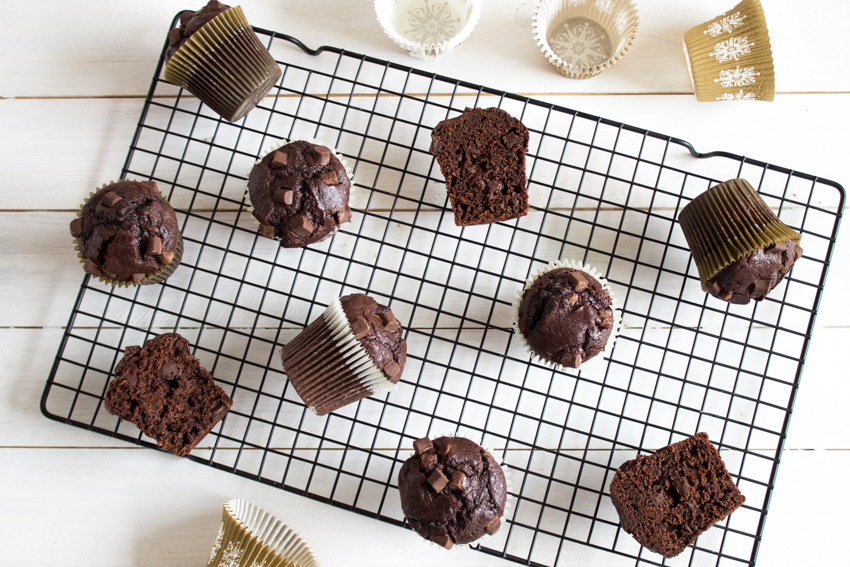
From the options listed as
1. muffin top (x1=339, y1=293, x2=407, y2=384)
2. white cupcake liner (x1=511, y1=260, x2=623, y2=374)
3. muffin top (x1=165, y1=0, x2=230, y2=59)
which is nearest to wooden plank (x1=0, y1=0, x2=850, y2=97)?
muffin top (x1=165, y1=0, x2=230, y2=59)

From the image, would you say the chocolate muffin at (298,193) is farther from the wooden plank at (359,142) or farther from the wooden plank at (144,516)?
the wooden plank at (144,516)

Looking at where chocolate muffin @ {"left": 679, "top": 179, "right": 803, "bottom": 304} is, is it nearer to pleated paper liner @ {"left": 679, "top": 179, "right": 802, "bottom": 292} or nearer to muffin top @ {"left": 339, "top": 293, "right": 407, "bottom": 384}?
pleated paper liner @ {"left": 679, "top": 179, "right": 802, "bottom": 292}

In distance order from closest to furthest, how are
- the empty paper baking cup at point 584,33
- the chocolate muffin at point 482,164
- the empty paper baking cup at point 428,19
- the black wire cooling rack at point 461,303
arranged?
the chocolate muffin at point 482,164 → the black wire cooling rack at point 461,303 → the empty paper baking cup at point 584,33 → the empty paper baking cup at point 428,19

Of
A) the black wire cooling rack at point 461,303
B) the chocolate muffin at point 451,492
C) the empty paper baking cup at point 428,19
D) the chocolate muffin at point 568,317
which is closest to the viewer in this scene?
the chocolate muffin at point 451,492

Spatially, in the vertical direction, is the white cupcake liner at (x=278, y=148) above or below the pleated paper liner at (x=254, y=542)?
above

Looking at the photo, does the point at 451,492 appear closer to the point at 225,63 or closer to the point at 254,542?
the point at 254,542

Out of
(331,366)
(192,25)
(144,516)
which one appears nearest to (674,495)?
(331,366)

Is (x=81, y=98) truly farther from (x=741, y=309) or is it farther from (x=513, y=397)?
(x=741, y=309)

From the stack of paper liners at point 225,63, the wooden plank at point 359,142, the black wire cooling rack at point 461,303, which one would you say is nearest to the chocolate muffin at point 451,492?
the black wire cooling rack at point 461,303
